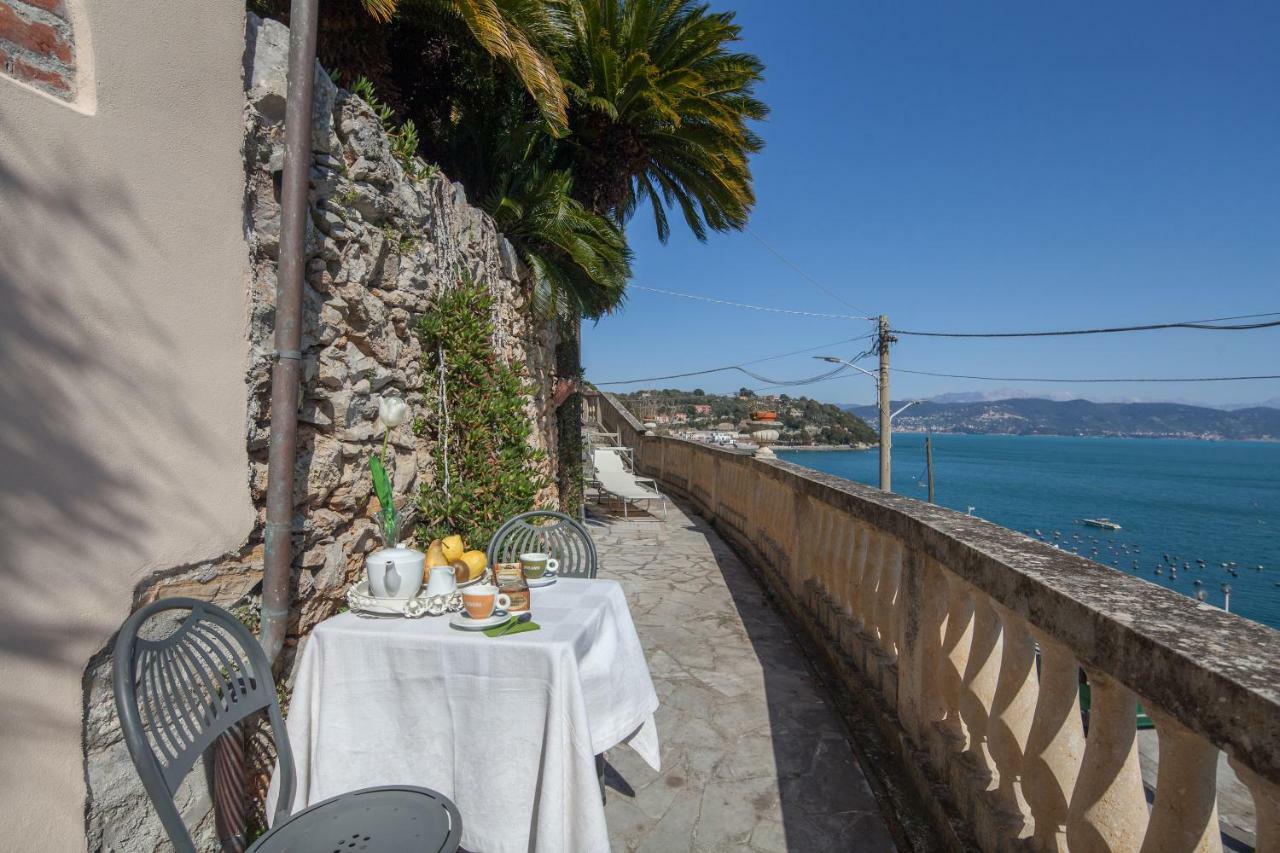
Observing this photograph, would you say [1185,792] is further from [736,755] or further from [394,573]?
[394,573]

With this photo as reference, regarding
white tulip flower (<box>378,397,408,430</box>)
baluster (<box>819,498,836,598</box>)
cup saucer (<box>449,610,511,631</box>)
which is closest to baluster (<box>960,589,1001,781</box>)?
cup saucer (<box>449,610,511,631</box>)

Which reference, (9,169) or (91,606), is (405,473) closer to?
(91,606)

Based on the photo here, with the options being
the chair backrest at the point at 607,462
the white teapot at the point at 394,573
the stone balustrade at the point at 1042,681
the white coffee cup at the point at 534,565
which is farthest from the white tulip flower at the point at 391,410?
the chair backrest at the point at 607,462

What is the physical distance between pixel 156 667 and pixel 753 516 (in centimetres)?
513

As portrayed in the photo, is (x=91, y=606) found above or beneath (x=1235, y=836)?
above

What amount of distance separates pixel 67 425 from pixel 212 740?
0.86 meters

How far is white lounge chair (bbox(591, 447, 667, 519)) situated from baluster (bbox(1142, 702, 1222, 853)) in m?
7.33

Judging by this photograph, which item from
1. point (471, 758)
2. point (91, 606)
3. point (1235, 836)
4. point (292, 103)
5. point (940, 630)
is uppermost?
point (292, 103)

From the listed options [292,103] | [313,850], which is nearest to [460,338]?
[292,103]

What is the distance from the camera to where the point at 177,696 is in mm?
1600

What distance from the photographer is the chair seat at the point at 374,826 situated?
150 cm

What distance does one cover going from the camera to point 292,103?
7.25 feet

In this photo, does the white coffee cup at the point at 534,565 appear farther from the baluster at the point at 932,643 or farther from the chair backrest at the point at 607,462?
the chair backrest at the point at 607,462

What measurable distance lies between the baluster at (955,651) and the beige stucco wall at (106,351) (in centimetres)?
243
